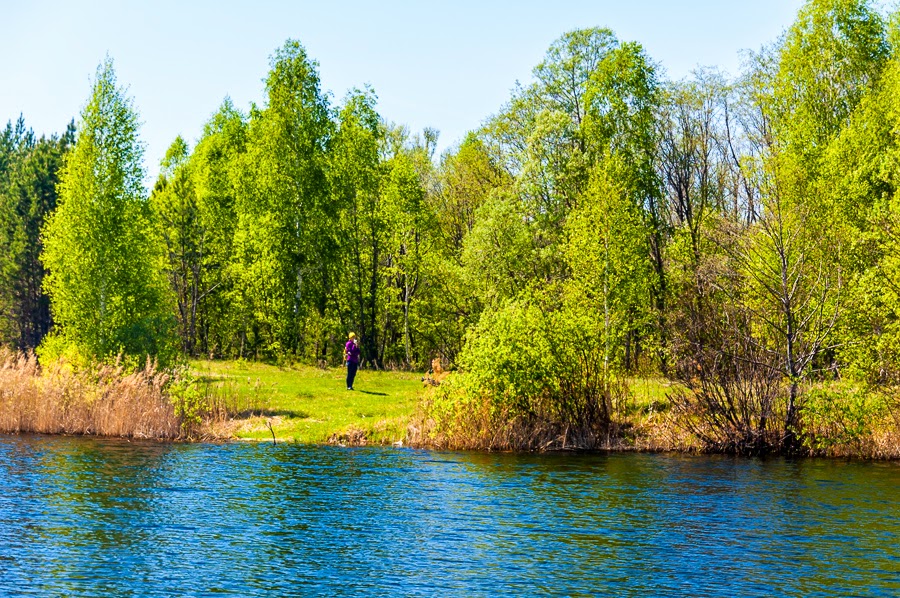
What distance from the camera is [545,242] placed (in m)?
61.5

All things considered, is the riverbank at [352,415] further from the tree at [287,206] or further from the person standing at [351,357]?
the tree at [287,206]

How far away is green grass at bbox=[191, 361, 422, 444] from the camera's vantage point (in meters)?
36.6

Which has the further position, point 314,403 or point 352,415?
point 314,403

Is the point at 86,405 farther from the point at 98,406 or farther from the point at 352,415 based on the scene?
the point at 352,415

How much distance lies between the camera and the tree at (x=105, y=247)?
43.5m

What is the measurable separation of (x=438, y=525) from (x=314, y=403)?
767 inches

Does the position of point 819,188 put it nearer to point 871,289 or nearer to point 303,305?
point 871,289

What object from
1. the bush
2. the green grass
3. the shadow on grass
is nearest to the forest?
the bush

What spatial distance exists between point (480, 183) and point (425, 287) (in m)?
8.76

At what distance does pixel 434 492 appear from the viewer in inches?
1030

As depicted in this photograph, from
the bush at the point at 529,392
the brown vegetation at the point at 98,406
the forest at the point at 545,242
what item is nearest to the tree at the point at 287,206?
the forest at the point at 545,242

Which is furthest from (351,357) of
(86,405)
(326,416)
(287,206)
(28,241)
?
(28,241)

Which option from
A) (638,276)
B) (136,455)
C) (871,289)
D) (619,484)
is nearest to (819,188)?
(638,276)

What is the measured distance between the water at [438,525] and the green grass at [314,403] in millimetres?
3807
